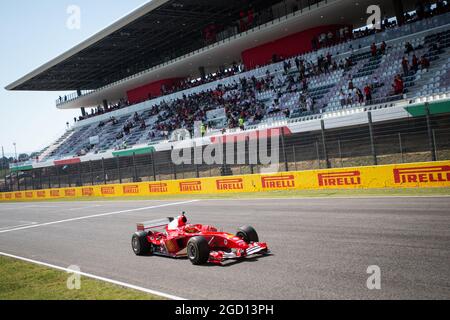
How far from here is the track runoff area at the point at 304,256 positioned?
5613 millimetres

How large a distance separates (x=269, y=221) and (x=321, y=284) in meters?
5.90

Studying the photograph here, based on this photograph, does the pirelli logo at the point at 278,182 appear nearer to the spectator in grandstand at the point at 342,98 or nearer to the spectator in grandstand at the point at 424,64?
the spectator in grandstand at the point at 342,98

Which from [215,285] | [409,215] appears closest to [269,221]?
[409,215]

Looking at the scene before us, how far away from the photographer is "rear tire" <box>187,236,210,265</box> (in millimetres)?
7508

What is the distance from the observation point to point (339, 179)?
17.5 m

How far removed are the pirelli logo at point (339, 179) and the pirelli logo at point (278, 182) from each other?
1.54 meters

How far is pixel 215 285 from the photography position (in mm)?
6254

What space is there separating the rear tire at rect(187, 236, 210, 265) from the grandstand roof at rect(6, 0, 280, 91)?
1233 inches

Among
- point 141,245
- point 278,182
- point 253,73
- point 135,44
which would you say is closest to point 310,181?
point 278,182

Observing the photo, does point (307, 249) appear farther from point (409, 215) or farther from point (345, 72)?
point (345, 72)

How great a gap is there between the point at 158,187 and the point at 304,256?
1987cm

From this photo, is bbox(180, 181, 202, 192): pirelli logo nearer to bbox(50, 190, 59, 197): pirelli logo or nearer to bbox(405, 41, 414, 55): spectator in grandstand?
bbox(405, 41, 414, 55): spectator in grandstand

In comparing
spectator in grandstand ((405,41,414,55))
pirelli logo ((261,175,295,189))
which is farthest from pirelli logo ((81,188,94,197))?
spectator in grandstand ((405,41,414,55))

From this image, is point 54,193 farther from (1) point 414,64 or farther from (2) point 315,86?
(1) point 414,64
